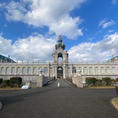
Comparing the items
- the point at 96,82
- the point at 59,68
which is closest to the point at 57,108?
the point at 96,82

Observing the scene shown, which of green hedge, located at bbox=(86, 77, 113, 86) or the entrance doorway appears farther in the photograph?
the entrance doorway

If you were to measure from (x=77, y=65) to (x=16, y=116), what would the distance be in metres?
74.8

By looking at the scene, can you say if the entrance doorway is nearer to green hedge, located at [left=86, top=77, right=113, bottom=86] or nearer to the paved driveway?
green hedge, located at [left=86, top=77, right=113, bottom=86]

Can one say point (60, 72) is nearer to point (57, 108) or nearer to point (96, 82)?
point (96, 82)

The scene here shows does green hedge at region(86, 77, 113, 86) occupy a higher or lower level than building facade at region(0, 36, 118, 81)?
lower

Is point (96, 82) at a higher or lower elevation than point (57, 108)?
higher

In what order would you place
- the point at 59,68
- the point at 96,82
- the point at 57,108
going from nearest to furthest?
the point at 57,108 < the point at 96,82 < the point at 59,68

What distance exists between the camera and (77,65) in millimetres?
79438

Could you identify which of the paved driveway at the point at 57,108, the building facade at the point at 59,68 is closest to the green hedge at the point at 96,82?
the paved driveway at the point at 57,108

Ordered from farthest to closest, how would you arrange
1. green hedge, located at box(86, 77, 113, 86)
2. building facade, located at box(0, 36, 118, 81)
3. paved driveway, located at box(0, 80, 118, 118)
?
building facade, located at box(0, 36, 118, 81) < green hedge, located at box(86, 77, 113, 86) < paved driveway, located at box(0, 80, 118, 118)

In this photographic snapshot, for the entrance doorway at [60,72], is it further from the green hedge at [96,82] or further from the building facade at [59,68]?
the green hedge at [96,82]

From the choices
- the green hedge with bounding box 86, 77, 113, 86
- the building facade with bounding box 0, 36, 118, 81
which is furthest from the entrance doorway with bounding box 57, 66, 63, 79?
the green hedge with bounding box 86, 77, 113, 86

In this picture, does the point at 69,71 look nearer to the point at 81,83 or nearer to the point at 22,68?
the point at 22,68

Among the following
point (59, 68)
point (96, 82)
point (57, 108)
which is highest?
point (59, 68)
